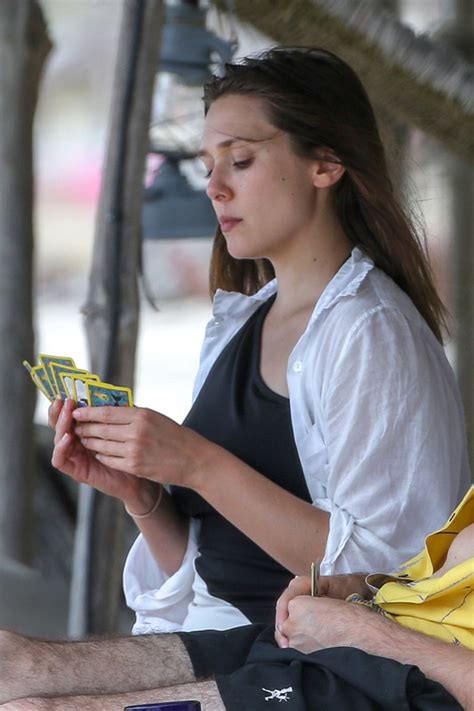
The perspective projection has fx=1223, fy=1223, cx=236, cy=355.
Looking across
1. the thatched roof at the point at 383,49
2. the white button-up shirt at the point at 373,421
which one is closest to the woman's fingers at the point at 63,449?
the white button-up shirt at the point at 373,421

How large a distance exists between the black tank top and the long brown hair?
1.05 ft

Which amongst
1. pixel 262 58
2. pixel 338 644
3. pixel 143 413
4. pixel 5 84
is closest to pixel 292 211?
pixel 262 58

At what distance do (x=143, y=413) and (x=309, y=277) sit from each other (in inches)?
18.6

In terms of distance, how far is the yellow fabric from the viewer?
5.65 ft

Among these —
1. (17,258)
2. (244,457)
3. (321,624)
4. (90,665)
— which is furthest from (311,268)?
(17,258)

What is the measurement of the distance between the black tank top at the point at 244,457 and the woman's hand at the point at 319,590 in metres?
0.26

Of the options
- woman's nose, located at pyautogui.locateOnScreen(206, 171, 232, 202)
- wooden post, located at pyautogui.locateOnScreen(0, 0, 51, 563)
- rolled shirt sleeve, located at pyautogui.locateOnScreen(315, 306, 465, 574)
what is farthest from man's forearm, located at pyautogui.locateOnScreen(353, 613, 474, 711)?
wooden post, located at pyautogui.locateOnScreen(0, 0, 51, 563)

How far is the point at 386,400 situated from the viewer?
2.13 meters

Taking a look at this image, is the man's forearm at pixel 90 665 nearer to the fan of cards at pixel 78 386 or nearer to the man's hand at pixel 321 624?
the man's hand at pixel 321 624

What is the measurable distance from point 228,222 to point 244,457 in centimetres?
46

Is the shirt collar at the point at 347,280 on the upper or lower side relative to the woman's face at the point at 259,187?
lower

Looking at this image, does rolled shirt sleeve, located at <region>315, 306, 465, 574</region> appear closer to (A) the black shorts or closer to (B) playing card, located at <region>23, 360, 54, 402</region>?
(A) the black shorts

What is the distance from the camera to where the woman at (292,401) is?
2117mm

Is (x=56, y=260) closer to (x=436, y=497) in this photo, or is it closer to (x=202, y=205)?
(x=202, y=205)
